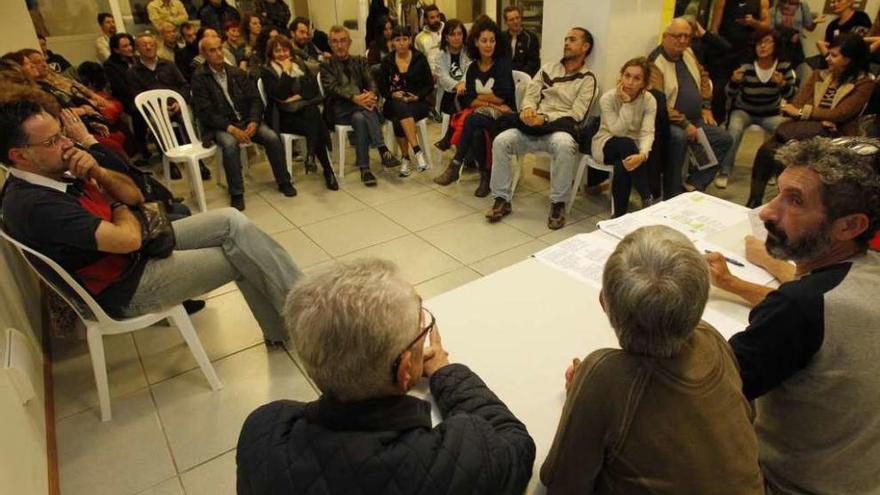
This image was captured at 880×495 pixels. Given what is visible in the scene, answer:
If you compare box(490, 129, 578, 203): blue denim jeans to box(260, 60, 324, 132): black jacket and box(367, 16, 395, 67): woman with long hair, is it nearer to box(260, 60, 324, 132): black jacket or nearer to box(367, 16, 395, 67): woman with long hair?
box(260, 60, 324, 132): black jacket

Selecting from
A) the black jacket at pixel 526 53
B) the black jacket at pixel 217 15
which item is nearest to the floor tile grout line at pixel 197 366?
the black jacket at pixel 526 53

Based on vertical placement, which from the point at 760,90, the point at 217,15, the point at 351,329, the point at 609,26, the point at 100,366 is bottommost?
the point at 100,366

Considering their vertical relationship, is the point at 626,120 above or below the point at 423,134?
above

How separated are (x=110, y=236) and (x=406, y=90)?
328 cm

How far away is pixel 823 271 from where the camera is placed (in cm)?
113

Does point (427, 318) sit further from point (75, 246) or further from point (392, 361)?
point (75, 246)

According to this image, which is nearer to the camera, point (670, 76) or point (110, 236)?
point (110, 236)

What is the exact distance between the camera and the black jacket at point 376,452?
32.4 inches

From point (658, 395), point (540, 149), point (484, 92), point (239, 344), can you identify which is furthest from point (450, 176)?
point (658, 395)

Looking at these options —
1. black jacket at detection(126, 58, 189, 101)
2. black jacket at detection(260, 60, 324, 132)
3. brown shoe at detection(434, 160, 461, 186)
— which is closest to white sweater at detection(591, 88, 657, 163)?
brown shoe at detection(434, 160, 461, 186)

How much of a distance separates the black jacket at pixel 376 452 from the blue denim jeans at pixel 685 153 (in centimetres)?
314

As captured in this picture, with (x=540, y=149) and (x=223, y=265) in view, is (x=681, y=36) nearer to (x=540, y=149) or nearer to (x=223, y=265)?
(x=540, y=149)

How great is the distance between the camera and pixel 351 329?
854mm

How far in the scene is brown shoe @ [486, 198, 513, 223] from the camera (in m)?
3.66
